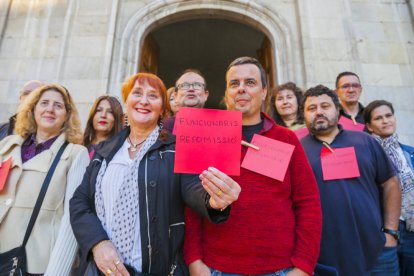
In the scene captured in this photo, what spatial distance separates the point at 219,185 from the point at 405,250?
2.29 m

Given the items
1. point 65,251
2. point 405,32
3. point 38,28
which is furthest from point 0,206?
point 405,32

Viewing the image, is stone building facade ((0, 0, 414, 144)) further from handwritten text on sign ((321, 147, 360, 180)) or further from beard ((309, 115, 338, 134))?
handwritten text on sign ((321, 147, 360, 180))

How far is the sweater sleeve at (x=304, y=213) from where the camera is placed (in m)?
1.56

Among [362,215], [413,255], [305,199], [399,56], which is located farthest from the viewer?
[399,56]

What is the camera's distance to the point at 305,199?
169cm

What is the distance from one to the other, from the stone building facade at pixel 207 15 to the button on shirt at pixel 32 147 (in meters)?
2.88

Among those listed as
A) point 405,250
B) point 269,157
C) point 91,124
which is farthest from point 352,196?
point 91,124

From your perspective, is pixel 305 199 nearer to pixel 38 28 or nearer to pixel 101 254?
pixel 101 254

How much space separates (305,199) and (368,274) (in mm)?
841

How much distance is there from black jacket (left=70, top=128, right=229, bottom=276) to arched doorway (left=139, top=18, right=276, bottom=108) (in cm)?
663

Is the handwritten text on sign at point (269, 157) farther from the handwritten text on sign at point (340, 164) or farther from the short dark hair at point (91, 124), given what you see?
the short dark hair at point (91, 124)

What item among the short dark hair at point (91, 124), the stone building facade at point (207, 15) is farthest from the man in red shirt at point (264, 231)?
the stone building facade at point (207, 15)

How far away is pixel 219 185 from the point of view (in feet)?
4.30

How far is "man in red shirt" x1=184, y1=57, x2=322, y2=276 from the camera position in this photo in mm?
1552
